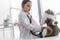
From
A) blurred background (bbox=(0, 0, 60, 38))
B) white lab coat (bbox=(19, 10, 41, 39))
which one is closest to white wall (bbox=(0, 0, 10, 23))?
blurred background (bbox=(0, 0, 60, 38))

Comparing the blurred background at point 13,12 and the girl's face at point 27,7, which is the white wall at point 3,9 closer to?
the blurred background at point 13,12

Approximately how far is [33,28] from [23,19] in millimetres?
94

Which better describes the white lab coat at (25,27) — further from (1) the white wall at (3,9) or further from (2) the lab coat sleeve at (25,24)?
(1) the white wall at (3,9)

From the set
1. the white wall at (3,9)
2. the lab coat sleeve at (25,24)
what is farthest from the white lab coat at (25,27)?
the white wall at (3,9)

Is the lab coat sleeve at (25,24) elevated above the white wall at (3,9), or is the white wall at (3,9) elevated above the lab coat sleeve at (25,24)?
the white wall at (3,9)

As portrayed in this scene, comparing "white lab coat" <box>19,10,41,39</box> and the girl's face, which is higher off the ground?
the girl's face

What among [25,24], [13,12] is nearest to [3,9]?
[13,12]

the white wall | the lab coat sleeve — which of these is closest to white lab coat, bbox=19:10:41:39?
the lab coat sleeve

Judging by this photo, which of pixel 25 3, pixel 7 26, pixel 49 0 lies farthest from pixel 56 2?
pixel 7 26

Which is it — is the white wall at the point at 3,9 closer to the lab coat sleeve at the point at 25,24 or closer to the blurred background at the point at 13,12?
the blurred background at the point at 13,12

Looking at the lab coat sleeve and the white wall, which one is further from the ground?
the white wall

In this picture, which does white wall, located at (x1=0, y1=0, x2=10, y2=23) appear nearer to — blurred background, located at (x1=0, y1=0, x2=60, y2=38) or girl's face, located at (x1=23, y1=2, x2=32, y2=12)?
blurred background, located at (x1=0, y1=0, x2=60, y2=38)

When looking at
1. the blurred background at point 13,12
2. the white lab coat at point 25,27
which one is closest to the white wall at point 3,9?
the blurred background at point 13,12

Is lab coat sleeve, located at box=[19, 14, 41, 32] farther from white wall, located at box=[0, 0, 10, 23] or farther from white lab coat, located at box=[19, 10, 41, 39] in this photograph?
white wall, located at box=[0, 0, 10, 23]
